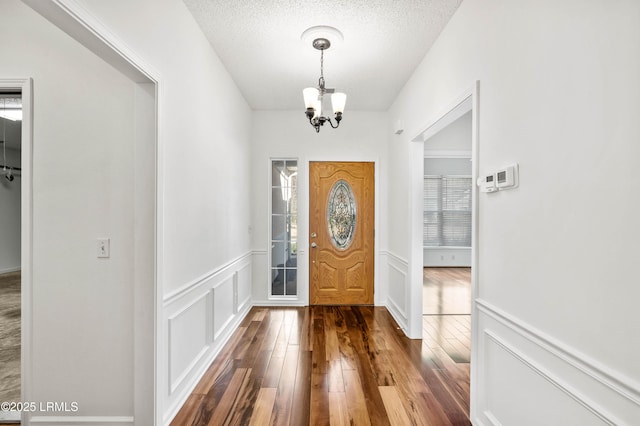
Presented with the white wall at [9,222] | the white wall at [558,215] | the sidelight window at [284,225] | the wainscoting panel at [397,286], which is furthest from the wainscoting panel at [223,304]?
the white wall at [9,222]

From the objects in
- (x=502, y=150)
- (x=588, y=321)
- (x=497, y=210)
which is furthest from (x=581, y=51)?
(x=588, y=321)

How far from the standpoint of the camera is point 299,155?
4.60 m

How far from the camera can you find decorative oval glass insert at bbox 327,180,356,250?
4621mm

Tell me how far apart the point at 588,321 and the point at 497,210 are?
2.50 feet

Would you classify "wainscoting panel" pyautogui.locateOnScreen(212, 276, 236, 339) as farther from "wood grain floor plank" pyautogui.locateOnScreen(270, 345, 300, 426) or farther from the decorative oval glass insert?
the decorative oval glass insert

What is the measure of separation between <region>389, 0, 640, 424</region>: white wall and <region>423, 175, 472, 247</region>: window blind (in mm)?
5521

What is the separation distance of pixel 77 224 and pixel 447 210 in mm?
7018

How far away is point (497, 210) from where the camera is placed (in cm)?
179

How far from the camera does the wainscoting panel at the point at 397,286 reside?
362 cm

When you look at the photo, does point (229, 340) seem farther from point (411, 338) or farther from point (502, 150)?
point (502, 150)

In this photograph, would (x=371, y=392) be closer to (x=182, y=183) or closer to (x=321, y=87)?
(x=182, y=183)

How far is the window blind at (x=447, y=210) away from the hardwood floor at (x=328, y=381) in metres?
4.21

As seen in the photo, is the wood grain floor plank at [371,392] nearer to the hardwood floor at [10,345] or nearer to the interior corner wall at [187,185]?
the interior corner wall at [187,185]

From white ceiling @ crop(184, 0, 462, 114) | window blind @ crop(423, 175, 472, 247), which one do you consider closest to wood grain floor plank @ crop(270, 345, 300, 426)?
white ceiling @ crop(184, 0, 462, 114)
